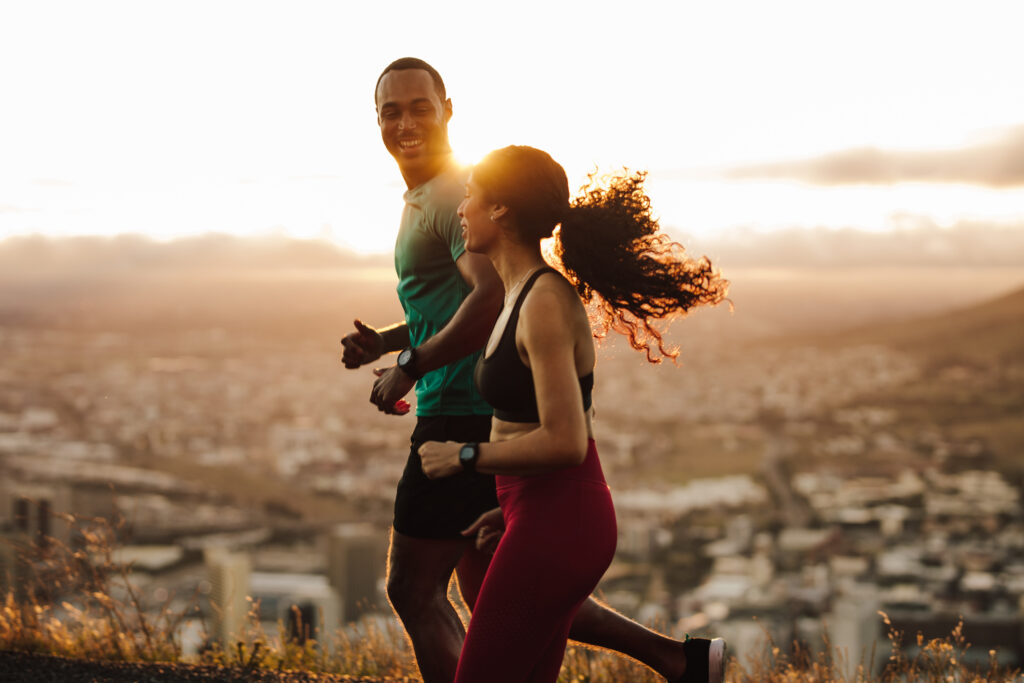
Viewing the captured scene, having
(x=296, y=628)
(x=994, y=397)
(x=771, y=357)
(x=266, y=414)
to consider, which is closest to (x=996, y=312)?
(x=994, y=397)

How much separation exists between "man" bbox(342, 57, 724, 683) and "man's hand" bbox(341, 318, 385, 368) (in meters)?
0.06

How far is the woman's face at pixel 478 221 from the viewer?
239cm

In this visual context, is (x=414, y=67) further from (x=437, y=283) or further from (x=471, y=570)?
(x=471, y=570)

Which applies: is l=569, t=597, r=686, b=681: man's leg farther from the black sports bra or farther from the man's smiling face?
the man's smiling face

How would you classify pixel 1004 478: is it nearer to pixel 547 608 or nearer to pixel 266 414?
pixel 266 414

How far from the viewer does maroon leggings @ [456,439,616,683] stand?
2225 millimetres

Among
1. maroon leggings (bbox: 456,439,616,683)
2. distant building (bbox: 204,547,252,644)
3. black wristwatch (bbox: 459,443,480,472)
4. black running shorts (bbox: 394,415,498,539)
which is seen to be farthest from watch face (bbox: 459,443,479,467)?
distant building (bbox: 204,547,252,644)

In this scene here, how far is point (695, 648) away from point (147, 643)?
2587 millimetres

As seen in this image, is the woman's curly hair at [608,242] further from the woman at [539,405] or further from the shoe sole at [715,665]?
the shoe sole at [715,665]

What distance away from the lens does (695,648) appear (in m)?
2.81

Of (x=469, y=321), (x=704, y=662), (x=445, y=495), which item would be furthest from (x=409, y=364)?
(x=704, y=662)

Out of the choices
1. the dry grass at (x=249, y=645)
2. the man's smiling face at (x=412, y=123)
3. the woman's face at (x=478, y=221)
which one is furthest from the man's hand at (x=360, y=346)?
the dry grass at (x=249, y=645)

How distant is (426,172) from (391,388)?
68 centimetres

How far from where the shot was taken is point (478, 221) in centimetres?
240
